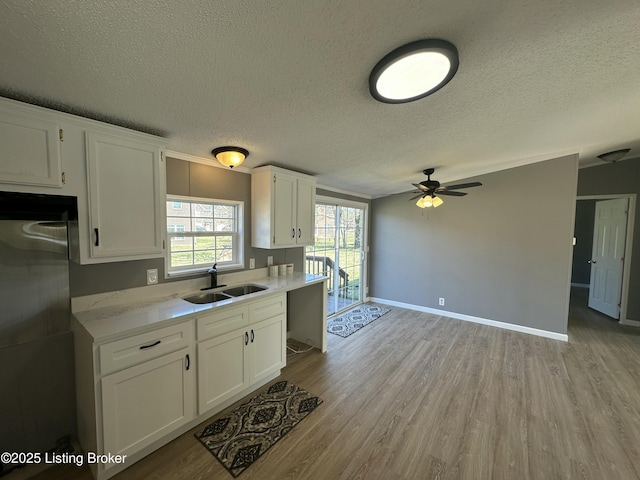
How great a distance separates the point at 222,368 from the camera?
6.98ft

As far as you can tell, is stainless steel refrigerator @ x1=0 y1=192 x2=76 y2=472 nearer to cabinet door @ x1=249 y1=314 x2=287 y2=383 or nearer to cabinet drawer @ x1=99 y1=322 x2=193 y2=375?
cabinet drawer @ x1=99 y1=322 x2=193 y2=375

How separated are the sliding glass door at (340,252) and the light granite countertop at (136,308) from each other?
1.73 metres

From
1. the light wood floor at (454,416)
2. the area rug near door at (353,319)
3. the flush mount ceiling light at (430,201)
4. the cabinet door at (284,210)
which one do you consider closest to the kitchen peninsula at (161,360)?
the light wood floor at (454,416)

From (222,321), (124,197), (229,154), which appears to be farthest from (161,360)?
(229,154)

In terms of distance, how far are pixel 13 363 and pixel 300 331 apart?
256 cm

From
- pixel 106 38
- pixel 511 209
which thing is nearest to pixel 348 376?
pixel 106 38

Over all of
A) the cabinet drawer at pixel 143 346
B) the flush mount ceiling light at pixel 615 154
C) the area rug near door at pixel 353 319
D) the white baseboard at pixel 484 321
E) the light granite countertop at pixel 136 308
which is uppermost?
the flush mount ceiling light at pixel 615 154

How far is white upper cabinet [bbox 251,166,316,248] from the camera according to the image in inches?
114

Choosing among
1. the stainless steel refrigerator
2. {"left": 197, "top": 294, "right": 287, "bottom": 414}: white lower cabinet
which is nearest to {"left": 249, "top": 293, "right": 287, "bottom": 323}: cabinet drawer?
{"left": 197, "top": 294, "right": 287, "bottom": 414}: white lower cabinet

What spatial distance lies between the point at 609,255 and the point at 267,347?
613 centimetres

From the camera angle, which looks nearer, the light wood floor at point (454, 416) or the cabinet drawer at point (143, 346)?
the cabinet drawer at point (143, 346)

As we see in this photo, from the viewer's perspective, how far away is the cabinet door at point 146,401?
1.55 m

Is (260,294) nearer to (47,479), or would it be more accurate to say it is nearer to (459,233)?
(47,479)

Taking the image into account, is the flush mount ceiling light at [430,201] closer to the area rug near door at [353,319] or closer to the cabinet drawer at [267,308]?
the area rug near door at [353,319]
